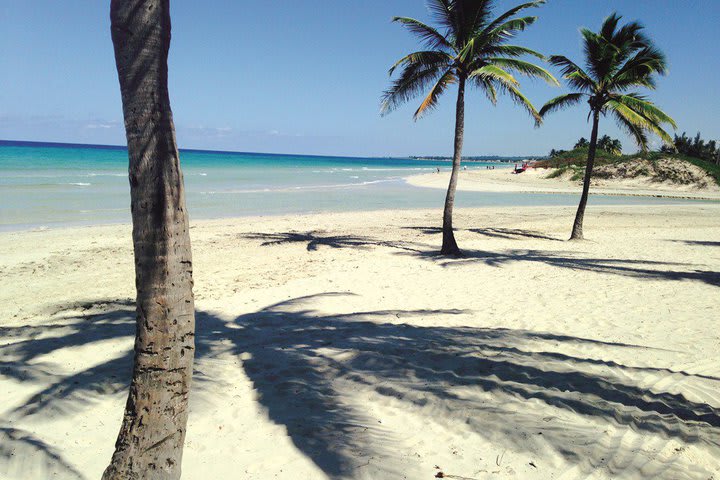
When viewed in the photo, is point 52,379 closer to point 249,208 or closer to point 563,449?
point 563,449

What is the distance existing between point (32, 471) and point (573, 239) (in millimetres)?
14398

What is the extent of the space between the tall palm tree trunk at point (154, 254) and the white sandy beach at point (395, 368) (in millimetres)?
830

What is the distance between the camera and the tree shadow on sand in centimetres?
355

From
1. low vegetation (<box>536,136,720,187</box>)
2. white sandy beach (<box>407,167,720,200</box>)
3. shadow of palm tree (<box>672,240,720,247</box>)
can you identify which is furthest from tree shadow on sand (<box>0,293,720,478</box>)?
low vegetation (<box>536,136,720,187</box>)

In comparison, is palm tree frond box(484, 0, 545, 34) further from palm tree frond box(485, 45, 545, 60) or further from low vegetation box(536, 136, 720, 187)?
low vegetation box(536, 136, 720, 187)

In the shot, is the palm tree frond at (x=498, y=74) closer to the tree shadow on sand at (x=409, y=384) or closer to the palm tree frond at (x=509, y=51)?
the palm tree frond at (x=509, y=51)

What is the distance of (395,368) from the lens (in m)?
4.87

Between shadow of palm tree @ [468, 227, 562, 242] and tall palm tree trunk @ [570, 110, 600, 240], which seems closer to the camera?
tall palm tree trunk @ [570, 110, 600, 240]

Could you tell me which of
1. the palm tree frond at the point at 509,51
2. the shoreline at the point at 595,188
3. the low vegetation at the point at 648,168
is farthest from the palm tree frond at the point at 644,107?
the low vegetation at the point at 648,168

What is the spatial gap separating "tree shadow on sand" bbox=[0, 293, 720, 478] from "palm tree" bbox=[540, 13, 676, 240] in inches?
378

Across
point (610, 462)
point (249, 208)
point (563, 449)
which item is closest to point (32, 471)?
point (563, 449)

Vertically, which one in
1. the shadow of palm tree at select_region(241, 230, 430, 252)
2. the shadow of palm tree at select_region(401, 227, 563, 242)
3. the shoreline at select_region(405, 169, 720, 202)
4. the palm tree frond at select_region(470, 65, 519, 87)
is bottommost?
the shadow of palm tree at select_region(401, 227, 563, 242)

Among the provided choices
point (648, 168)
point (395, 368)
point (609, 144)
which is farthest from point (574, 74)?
point (609, 144)

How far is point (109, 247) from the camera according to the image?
489 inches
